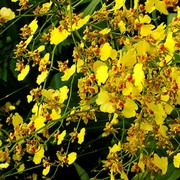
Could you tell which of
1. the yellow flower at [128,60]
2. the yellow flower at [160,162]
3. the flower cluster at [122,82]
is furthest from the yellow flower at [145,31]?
the yellow flower at [160,162]

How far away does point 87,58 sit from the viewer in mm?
1015

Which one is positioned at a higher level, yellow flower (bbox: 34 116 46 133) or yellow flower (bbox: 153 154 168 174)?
yellow flower (bbox: 34 116 46 133)

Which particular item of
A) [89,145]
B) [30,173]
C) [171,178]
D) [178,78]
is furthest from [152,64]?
[30,173]

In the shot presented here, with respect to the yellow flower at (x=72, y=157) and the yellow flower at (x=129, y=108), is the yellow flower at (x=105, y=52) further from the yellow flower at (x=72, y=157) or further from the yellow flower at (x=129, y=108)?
the yellow flower at (x=72, y=157)

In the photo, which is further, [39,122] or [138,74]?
[39,122]

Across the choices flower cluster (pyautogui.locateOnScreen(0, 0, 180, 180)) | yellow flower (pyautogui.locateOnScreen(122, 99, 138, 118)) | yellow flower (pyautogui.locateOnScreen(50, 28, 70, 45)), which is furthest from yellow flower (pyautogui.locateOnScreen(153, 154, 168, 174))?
yellow flower (pyautogui.locateOnScreen(50, 28, 70, 45))

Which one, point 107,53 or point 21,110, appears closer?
point 107,53

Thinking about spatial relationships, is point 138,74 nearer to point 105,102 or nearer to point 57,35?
point 105,102

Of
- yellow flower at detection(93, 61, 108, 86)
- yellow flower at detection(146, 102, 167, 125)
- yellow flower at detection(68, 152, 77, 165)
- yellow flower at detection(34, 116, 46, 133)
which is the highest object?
yellow flower at detection(93, 61, 108, 86)

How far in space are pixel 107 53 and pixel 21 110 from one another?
2.78ft

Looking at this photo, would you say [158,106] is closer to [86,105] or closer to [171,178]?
[86,105]

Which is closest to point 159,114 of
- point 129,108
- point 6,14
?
point 129,108

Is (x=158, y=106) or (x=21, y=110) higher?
(x=158, y=106)

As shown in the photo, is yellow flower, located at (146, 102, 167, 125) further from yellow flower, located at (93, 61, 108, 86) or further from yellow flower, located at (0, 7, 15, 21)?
yellow flower, located at (0, 7, 15, 21)
